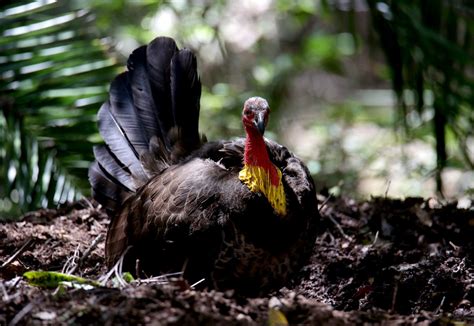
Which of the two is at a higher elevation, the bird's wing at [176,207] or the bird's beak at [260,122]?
the bird's beak at [260,122]

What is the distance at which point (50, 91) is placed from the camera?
6316 mm

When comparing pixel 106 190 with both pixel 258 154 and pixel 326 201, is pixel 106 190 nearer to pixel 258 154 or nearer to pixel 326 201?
pixel 258 154

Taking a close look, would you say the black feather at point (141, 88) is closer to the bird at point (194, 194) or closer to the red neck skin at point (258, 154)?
the bird at point (194, 194)

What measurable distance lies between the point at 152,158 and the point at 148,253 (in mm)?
977

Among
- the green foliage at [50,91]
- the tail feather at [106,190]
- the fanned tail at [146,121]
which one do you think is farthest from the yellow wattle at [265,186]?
the green foliage at [50,91]

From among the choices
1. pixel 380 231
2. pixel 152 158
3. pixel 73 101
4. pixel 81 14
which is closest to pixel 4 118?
pixel 73 101

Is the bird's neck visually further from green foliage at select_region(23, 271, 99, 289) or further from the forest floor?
green foliage at select_region(23, 271, 99, 289)

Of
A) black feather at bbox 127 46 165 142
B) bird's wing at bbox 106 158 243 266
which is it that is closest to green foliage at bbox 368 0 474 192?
black feather at bbox 127 46 165 142

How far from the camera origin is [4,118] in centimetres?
618

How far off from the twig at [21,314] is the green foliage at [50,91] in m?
2.95

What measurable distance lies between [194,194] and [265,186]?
0.40 m

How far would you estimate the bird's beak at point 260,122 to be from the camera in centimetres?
428

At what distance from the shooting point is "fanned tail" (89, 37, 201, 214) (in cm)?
513

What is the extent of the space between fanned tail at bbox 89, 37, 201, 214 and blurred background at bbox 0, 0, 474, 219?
2.71 feet
